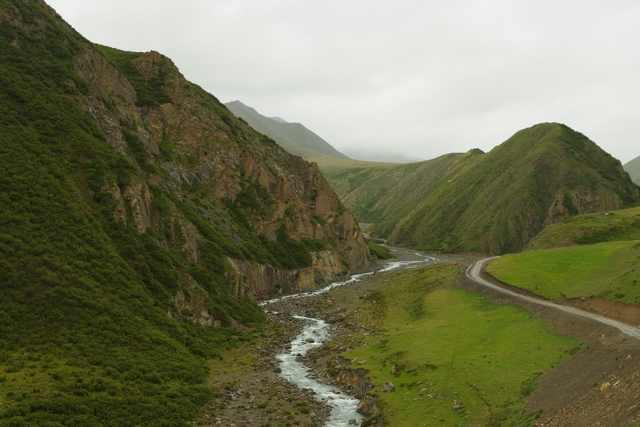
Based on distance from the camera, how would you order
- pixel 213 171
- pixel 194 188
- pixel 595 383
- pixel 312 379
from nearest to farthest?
pixel 595 383 < pixel 312 379 < pixel 194 188 < pixel 213 171

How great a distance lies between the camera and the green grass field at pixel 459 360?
28.9 metres

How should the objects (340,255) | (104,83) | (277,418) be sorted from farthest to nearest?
(340,255) → (104,83) → (277,418)

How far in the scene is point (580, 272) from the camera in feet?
198

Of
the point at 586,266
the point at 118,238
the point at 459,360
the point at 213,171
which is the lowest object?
the point at 459,360

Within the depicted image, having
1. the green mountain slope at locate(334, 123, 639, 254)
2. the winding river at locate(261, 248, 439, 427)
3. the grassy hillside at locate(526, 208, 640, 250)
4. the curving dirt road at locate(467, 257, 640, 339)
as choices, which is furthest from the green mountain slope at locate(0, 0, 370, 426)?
the green mountain slope at locate(334, 123, 639, 254)

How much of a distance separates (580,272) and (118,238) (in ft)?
209

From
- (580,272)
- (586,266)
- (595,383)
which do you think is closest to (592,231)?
(586,266)

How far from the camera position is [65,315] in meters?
35.9

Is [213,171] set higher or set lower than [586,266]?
higher

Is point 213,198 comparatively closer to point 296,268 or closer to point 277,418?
point 296,268

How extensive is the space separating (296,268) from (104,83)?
2214 inches

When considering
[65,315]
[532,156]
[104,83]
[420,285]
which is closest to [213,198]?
[104,83]

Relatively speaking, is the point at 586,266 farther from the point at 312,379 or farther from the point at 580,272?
the point at 312,379

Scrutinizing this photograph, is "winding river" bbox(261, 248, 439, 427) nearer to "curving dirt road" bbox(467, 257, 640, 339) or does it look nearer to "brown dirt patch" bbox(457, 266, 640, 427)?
"brown dirt patch" bbox(457, 266, 640, 427)
